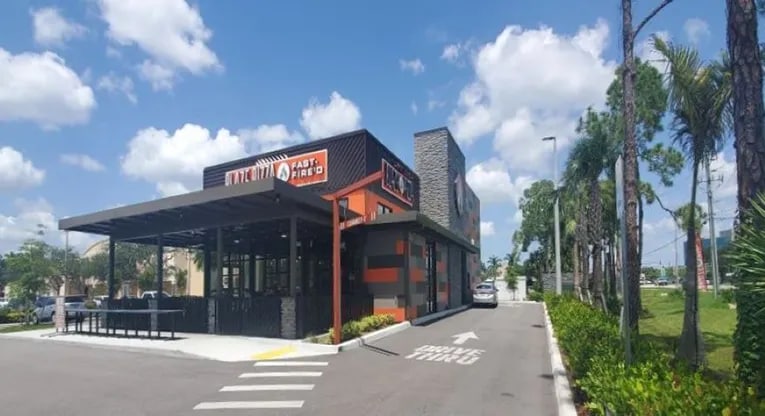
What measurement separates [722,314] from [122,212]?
25.4 metres

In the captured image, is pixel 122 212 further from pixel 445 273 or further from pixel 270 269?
pixel 445 273

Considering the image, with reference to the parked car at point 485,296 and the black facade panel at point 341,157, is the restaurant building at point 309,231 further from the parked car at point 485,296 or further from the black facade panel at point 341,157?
the parked car at point 485,296

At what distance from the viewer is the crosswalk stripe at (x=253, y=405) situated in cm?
802

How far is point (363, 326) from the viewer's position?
54.4 feet

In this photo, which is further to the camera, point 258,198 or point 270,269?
point 270,269

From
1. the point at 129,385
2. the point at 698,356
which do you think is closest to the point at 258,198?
the point at 129,385

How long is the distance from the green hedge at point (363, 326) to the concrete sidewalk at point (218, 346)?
1.17 meters

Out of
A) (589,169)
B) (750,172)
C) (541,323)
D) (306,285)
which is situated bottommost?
(541,323)

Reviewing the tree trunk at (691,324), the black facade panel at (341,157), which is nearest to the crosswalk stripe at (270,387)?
the tree trunk at (691,324)

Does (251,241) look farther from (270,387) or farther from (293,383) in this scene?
(270,387)

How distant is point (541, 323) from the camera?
22.6 meters

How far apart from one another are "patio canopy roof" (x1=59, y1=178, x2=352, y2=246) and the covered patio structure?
0.03 meters

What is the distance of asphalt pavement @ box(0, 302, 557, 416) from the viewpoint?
316 inches

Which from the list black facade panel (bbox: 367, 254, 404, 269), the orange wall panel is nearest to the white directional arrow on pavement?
the orange wall panel
